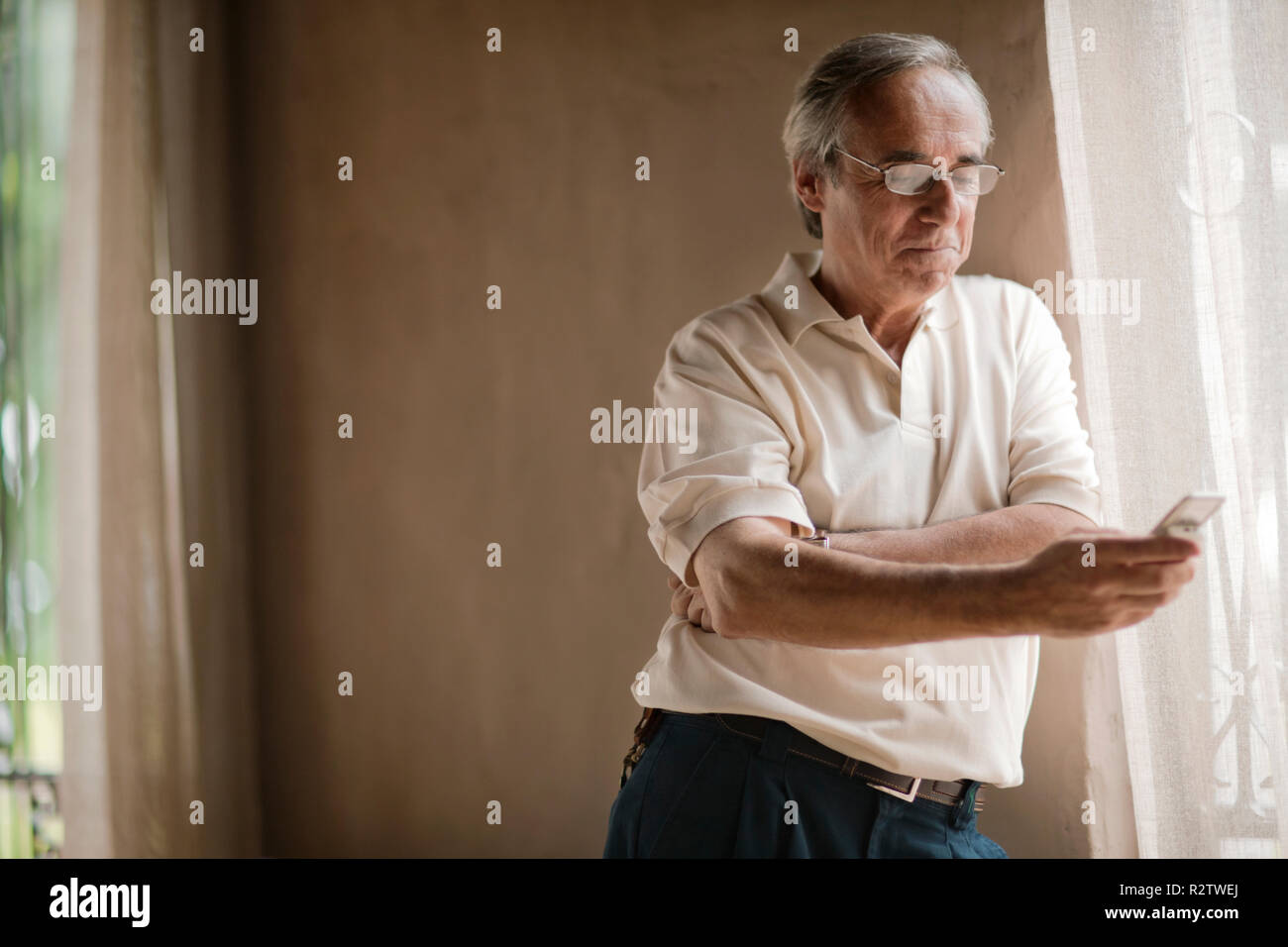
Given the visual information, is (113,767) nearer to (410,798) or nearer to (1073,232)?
(410,798)

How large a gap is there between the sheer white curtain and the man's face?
311 millimetres

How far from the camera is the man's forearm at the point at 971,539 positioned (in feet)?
3.50

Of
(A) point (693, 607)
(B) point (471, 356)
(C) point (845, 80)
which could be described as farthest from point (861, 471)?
(B) point (471, 356)

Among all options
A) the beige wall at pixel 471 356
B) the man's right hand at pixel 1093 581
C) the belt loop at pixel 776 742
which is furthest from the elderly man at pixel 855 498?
the beige wall at pixel 471 356

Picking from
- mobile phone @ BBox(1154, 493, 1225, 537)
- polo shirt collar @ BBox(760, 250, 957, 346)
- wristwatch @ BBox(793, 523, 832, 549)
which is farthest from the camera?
polo shirt collar @ BBox(760, 250, 957, 346)

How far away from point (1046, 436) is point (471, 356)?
4.36 feet

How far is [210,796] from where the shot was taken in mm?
2232

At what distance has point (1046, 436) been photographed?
1156 millimetres

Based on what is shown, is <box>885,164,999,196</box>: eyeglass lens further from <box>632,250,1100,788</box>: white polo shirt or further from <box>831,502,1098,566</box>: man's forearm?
<box>831,502,1098,566</box>: man's forearm

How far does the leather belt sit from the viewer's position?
1093 millimetres

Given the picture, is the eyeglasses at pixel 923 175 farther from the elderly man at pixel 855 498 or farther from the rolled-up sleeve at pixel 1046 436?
the rolled-up sleeve at pixel 1046 436

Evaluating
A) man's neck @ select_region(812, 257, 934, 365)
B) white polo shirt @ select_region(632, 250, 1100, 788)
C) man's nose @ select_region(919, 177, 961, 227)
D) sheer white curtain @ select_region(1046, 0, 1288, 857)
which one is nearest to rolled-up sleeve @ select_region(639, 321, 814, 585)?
white polo shirt @ select_region(632, 250, 1100, 788)

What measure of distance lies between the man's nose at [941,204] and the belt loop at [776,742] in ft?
1.96
